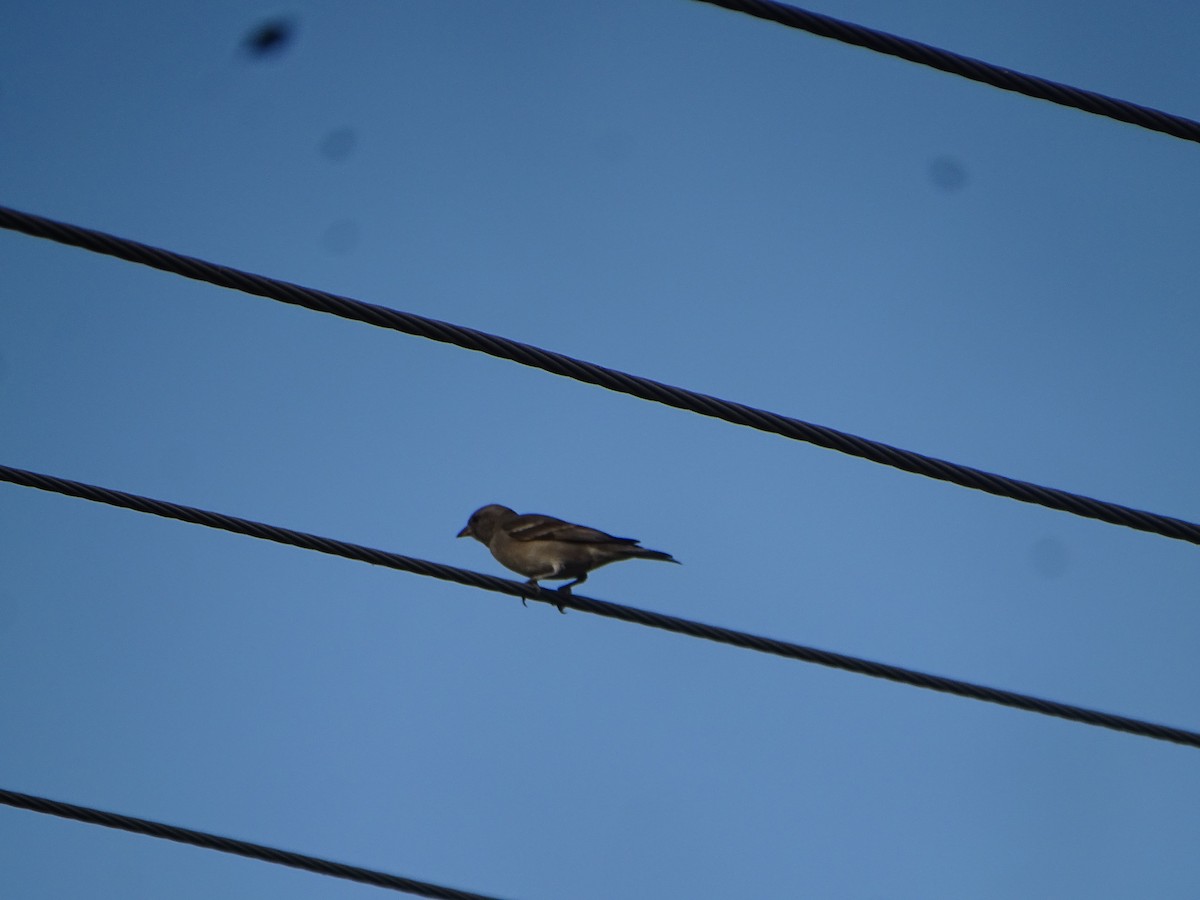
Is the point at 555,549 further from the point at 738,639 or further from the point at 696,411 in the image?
the point at 696,411

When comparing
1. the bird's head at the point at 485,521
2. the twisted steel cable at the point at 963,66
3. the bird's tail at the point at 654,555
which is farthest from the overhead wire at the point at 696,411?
the bird's head at the point at 485,521

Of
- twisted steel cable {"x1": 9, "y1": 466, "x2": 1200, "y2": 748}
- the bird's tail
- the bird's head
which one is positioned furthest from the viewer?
the bird's head

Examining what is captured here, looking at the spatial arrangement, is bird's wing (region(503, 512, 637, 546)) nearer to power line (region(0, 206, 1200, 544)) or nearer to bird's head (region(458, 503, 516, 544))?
bird's head (region(458, 503, 516, 544))

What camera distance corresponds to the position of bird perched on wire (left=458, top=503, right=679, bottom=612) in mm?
9641

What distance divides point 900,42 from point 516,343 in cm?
159

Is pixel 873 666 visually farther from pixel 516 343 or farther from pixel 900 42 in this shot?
pixel 900 42

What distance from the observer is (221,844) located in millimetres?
5000

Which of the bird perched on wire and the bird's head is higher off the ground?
the bird's head

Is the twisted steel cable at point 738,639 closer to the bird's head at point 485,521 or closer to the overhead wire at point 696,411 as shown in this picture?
the overhead wire at point 696,411

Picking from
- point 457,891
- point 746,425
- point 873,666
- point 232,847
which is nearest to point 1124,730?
point 873,666

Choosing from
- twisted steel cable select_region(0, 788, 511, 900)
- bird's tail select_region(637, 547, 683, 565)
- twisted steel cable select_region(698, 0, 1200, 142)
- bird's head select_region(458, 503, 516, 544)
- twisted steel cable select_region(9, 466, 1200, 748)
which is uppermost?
bird's head select_region(458, 503, 516, 544)

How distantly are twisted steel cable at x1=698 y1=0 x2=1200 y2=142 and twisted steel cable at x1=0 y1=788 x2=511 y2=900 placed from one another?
3.31m

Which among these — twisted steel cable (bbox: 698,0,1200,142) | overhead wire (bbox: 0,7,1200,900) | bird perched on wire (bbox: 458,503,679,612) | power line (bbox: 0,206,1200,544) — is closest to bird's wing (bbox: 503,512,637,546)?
bird perched on wire (bbox: 458,503,679,612)

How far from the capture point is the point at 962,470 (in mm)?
4809
